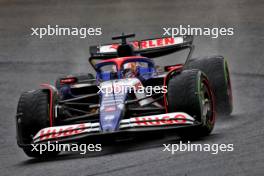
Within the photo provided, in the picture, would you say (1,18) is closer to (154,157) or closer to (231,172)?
(154,157)

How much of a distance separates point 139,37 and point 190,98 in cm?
996

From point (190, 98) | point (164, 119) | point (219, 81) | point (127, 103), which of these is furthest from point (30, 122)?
point (219, 81)

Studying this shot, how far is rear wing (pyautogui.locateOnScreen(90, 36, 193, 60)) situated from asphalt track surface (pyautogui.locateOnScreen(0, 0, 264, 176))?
4.23ft

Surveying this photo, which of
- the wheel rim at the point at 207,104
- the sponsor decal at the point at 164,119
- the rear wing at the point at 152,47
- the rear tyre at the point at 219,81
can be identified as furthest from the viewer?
the rear wing at the point at 152,47

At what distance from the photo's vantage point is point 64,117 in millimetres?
13070

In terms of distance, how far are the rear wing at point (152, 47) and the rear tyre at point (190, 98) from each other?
A: 2.78 meters

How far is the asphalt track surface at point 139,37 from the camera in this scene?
10.5 meters

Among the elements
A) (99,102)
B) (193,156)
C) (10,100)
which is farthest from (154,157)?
(10,100)

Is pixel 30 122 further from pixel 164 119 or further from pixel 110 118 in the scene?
pixel 164 119

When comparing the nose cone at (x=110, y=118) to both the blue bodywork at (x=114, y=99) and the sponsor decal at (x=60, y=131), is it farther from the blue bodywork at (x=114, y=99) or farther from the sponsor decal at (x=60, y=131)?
the sponsor decal at (x=60, y=131)

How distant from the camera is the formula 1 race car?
39.3 feet

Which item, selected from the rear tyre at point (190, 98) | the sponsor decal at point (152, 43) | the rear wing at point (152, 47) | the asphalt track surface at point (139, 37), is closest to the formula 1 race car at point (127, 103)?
the rear tyre at point (190, 98)

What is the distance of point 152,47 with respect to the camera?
50.9 feet

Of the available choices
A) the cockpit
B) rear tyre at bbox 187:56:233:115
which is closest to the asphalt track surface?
rear tyre at bbox 187:56:233:115
